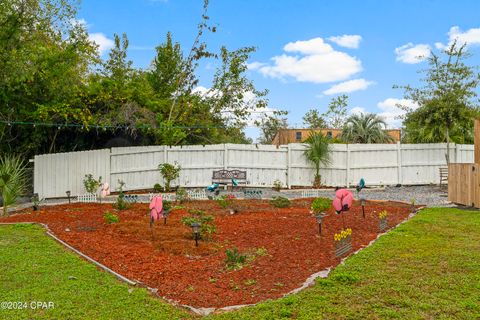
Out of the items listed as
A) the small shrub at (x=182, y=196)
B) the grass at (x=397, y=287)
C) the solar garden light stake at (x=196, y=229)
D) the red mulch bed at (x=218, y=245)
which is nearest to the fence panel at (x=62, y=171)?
the red mulch bed at (x=218, y=245)

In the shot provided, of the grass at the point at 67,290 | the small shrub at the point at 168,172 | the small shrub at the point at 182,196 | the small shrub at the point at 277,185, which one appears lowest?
the grass at the point at 67,290

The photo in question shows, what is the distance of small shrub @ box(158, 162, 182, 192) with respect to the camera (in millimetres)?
15281

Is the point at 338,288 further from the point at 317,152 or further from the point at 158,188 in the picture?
the point at 317,152

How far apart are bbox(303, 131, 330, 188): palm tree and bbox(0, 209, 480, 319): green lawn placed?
31.2 ft

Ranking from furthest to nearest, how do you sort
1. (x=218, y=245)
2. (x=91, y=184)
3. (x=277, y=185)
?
1. (x=277, y=185)
2. (x=91, y=184)
3. (x=218, y=245)

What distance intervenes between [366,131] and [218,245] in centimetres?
1653

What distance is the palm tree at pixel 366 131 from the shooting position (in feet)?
71.0

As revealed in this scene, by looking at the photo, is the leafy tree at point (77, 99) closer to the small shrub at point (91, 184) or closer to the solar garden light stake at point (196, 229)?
the small shrub at point (91, 184)

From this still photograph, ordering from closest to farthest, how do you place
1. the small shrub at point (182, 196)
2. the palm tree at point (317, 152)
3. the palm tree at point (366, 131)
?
the small shrub at point (182, 196) < the palm tree at point (317, 152) < the palm tree at point (366, 131)

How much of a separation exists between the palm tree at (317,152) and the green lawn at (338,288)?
31.2 feet

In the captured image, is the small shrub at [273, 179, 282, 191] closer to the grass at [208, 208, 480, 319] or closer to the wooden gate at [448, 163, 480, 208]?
the wooden gate at [448, 163, 480, 208]

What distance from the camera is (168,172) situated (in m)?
15.3

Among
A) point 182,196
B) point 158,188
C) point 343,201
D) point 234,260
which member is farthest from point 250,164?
point 234,260

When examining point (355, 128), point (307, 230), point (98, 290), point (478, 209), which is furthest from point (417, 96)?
point (98, 290)
